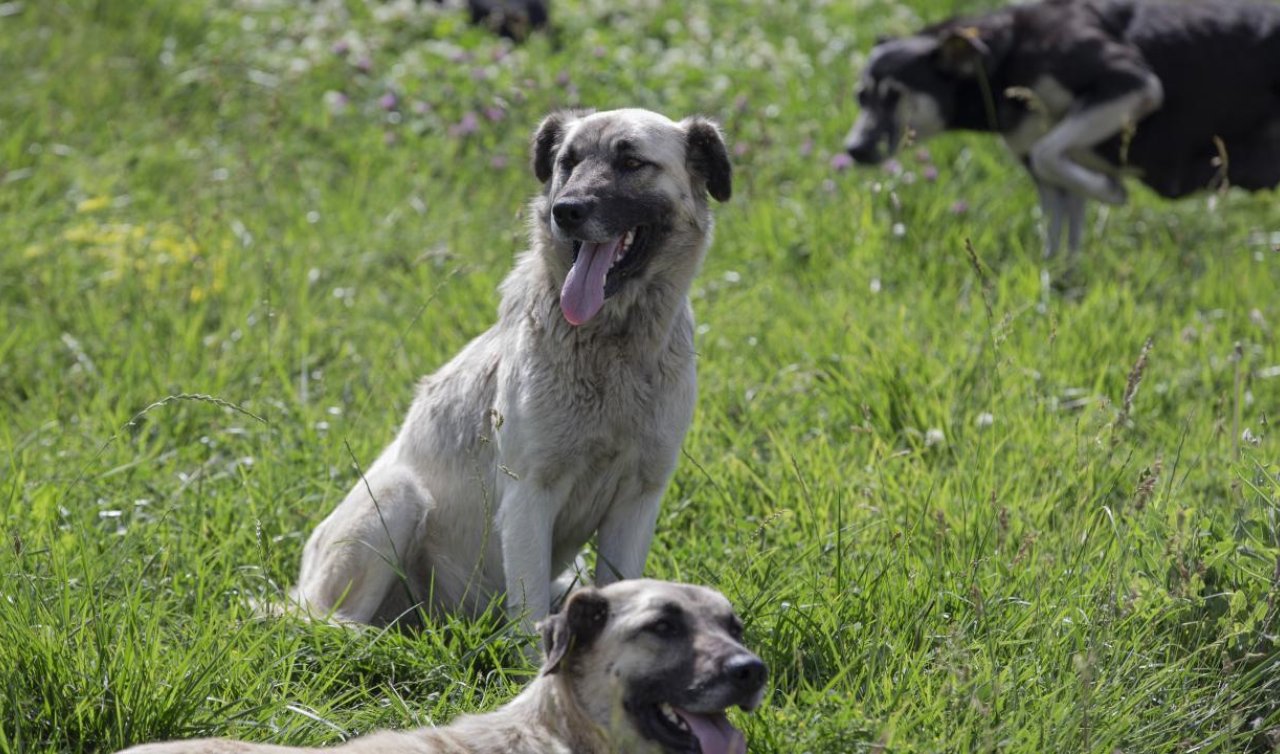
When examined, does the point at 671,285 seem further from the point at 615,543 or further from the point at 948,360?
the point at 948,360

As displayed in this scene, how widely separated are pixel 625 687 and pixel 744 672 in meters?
0.28

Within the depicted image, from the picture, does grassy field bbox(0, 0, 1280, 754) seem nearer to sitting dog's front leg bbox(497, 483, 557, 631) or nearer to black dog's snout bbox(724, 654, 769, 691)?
sitting dog's front leg bbox(497, 483, 557, 631)

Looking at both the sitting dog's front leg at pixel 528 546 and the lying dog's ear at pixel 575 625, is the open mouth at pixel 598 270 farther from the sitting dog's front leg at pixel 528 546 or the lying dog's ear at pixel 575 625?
the lying dog's ear at pixel 575 625

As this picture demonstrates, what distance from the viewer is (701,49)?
10453 millimetres

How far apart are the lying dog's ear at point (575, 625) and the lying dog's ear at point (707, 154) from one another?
1.62m

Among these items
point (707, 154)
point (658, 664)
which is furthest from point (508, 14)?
point (658, 664)

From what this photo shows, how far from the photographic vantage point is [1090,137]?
26.9 feet

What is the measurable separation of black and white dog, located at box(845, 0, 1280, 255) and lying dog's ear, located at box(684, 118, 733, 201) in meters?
3.76

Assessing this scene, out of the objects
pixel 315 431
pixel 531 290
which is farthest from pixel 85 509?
pixel 531 290

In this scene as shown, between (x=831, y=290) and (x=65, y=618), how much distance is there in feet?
14.0

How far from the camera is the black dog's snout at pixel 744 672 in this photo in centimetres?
341

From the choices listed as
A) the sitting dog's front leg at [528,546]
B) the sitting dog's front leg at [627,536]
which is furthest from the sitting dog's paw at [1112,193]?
the sitting dog's front leg at [528,546]

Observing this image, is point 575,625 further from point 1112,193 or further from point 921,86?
point 921,86

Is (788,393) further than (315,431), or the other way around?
(788,393)
